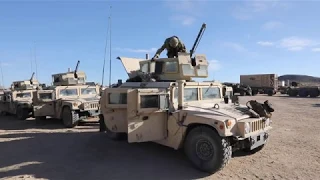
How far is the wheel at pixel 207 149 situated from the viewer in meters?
5.57

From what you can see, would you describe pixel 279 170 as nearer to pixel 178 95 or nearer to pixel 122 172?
pixel 178 95

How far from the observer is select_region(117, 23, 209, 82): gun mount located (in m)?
7.52

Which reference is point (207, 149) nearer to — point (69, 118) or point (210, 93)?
point (210, 93)

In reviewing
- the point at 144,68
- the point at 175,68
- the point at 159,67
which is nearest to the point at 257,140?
the point at 175,68

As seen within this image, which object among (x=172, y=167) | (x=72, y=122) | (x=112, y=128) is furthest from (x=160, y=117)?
(x=72, y=122)

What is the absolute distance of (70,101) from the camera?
11695mm

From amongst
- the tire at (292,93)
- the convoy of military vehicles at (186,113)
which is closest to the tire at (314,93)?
the tire at (292,93)

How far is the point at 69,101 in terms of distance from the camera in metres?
11.7

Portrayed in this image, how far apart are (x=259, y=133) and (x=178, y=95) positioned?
73.1 inches

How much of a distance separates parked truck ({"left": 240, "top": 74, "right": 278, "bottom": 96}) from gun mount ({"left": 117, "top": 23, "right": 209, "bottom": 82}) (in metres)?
29.1

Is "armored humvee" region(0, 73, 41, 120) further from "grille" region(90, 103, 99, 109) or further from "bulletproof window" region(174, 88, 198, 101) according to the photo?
"bulletproof window" region(174, 88, 198, 101)

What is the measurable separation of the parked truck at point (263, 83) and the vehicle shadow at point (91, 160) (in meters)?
29.9

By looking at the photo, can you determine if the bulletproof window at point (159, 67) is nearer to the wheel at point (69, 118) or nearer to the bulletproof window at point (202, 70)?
the bulletproof window at point (202, 70)

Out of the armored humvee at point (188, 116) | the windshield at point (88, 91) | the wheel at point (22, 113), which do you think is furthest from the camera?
the wheel at point (22, 113)
